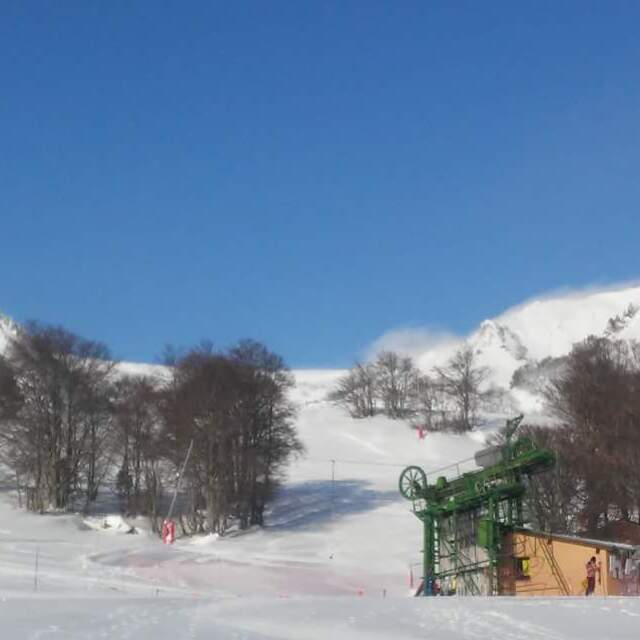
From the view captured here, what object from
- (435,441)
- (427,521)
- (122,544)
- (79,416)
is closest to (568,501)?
(427,521)

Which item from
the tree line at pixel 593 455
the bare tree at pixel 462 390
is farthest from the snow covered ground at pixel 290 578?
the bare tree at pixel 462 390

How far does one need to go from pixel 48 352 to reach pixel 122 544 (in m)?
15.3

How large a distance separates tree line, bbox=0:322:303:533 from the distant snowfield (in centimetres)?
248

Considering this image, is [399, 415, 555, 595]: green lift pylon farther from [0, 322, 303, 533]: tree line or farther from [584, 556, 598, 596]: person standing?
[0, 322, 303, 533]: tree line

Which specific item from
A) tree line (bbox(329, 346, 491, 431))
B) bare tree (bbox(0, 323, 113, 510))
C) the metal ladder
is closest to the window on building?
the metal ladder

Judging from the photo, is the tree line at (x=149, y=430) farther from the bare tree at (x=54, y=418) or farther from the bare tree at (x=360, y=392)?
the bare tree at (x=360, y=392)

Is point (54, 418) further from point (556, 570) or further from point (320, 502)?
point (556, 570)

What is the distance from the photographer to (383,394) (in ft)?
362

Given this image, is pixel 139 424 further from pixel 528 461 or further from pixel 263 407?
pixel 528 461

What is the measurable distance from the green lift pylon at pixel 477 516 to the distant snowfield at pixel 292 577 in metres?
1.95

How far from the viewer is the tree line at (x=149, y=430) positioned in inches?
2004

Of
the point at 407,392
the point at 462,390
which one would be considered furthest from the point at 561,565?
the point at 407,392

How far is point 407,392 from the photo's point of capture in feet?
367

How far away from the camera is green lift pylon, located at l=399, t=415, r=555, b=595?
1415 inches
